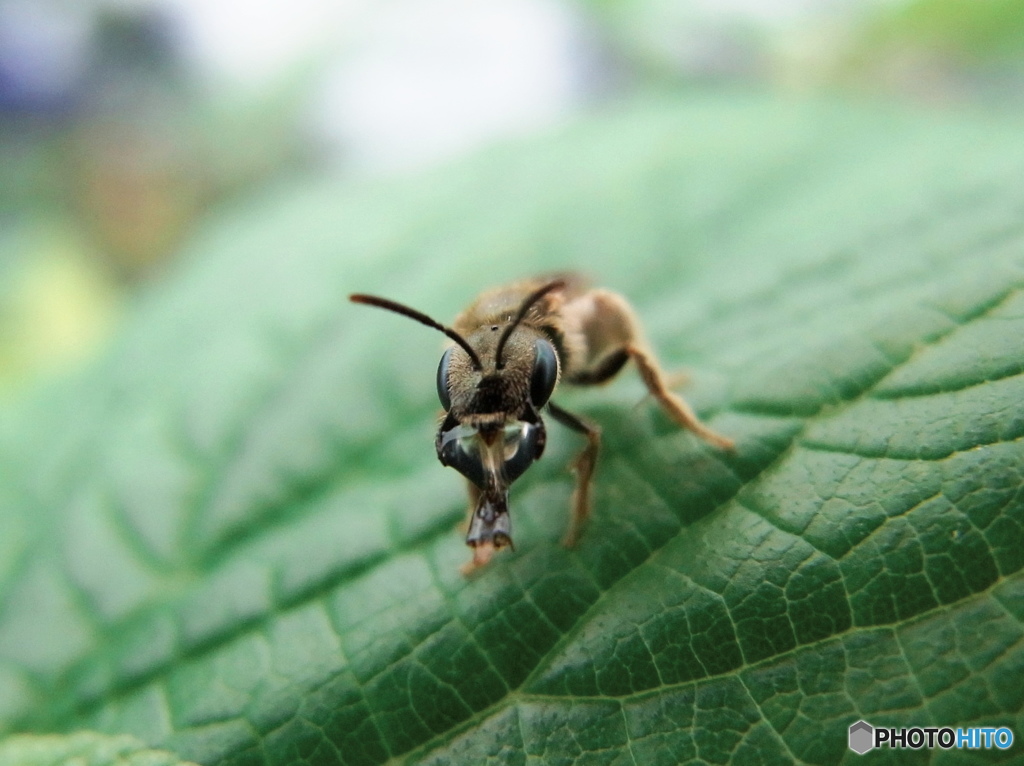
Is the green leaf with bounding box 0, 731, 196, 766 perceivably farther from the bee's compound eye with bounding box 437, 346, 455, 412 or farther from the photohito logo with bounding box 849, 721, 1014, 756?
the photohito logo with bounding box 849, 721, 1014, 756

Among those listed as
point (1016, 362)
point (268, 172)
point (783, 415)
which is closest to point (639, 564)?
point (783, 415)

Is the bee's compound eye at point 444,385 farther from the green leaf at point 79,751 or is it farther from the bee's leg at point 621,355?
the green leaf at point 79,751

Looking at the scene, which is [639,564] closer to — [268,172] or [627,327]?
[627,327]

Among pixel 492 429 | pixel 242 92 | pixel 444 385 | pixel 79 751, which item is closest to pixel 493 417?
pixel 492 429

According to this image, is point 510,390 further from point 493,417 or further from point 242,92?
point 242,92

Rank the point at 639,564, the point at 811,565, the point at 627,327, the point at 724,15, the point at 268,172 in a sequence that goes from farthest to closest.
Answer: the point at 268,172, the point at 724,15, the point at 627,327, the point at 639,564, the point at 811,565

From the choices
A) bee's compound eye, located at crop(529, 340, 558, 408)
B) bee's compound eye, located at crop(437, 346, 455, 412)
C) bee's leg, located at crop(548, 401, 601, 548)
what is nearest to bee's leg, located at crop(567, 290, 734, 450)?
bee's leg, located at crop(548, 401, 601, 548)
